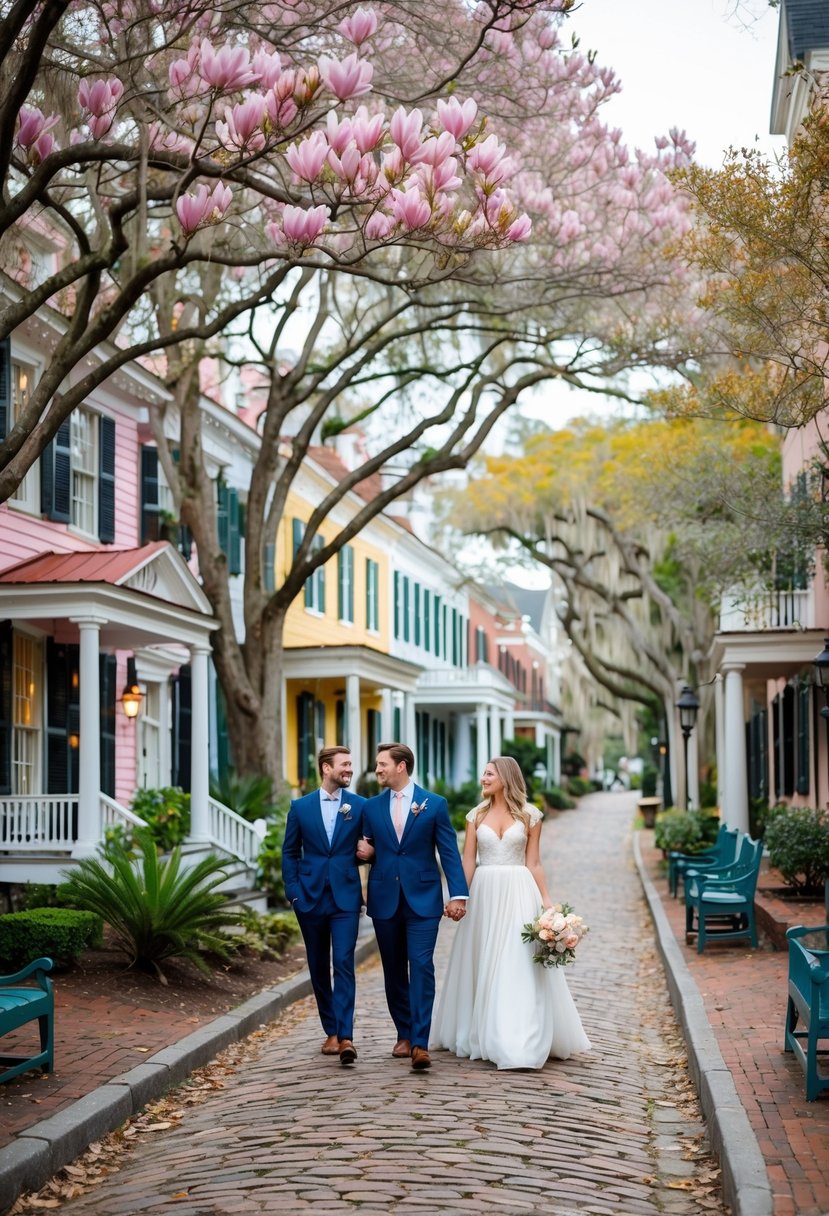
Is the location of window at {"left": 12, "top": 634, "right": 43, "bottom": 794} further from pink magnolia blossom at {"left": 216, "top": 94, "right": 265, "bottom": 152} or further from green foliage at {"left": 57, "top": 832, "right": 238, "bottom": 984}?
pink magnolia blossom at {"left": 216, "top": 94, "right": 265, "bottom": 152}

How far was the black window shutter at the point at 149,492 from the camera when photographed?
2080cm

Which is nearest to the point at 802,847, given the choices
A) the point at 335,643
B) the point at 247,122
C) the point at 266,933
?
the point at 266,933

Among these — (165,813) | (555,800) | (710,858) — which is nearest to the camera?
(165,813)

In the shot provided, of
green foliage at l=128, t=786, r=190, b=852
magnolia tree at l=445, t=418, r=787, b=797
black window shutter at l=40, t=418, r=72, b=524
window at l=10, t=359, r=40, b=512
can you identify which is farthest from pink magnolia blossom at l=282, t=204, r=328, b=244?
magnolia tree at l=445, t=418, r=787, b=797

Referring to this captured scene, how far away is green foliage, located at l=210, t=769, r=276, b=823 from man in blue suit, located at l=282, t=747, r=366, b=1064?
33.7 ft

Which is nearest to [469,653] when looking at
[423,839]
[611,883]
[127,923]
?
[611,883]

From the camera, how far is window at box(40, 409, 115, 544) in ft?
59.4

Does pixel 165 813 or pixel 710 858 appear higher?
pixel 165 813

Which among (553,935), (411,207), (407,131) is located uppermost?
(407,131)

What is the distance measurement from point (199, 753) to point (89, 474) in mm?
3691

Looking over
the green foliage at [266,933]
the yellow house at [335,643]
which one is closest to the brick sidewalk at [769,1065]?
the green foliage at [266,933]

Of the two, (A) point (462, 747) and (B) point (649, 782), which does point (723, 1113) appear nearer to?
(A) point (462, 747)

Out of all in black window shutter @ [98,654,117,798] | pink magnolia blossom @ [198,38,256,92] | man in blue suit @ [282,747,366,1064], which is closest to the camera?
pink magnolia blossom @ [198,38,256,92]

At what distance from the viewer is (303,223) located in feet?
27.3
